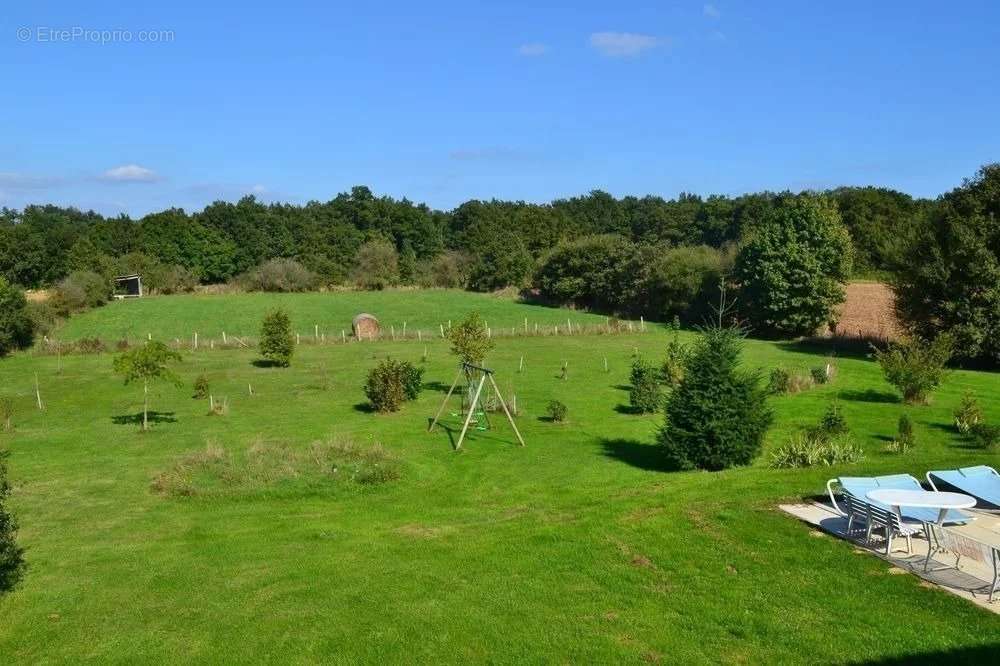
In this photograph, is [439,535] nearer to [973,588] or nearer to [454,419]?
[973,588]

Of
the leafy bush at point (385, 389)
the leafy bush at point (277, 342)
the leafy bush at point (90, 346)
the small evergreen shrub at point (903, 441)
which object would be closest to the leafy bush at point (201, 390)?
the leafy bush at point (385, 389)

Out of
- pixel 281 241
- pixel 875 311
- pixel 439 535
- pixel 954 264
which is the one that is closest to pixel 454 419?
pixel 439 535

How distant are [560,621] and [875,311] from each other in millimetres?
53426

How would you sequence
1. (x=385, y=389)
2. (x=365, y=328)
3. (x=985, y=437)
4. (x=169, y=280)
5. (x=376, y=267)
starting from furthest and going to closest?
(x=376, y=267) < (x=169, y=280) < (x=365, y=328) < (x=385, y=389) < (x=985, y=437)

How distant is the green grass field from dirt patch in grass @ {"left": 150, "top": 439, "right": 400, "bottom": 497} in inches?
12.4

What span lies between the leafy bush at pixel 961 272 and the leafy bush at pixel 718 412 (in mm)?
24048

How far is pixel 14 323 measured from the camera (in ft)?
153

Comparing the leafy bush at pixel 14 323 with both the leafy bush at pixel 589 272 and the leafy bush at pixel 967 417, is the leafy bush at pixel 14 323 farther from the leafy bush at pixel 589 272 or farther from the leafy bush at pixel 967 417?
the leafy bush at pixel 967 417

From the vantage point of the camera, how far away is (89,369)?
40.7m

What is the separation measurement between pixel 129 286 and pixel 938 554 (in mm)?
92969

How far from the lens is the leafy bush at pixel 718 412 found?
17.9 metres

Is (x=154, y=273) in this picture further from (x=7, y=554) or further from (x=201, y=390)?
(x=7, y=554)

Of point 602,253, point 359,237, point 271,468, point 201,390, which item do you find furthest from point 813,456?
point 359,237

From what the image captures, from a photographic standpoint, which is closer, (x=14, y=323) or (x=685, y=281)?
(x=14, y=323)
